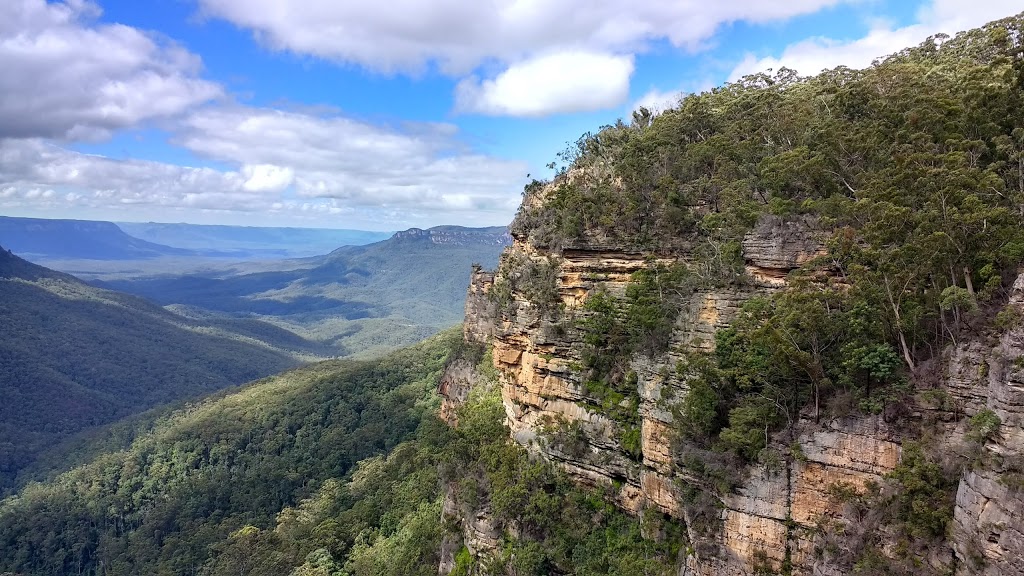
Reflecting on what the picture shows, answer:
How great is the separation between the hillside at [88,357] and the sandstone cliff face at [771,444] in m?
110

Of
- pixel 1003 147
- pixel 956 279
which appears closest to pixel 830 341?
pixel 956 279

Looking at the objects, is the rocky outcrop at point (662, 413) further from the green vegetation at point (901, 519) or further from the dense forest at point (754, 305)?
the green vegetation at point (901, 519)

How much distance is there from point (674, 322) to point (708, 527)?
7178mm

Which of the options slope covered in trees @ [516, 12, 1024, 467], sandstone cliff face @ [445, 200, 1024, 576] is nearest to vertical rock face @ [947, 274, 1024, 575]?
sandstone cliff face @ [445, 200, 1024, 576]

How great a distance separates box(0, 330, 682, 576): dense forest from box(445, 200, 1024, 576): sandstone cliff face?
1.82 metres

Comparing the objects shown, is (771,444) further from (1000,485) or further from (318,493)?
(318,493)

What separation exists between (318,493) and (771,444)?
165 ft

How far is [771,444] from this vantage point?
53.0ft

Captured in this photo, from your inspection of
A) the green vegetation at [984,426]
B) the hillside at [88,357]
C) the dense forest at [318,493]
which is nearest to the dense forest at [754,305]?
the green vegetation at [984,426]

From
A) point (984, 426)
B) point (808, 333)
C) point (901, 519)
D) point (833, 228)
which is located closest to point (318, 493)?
point (808, 333)

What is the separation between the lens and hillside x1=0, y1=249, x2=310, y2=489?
375 feet

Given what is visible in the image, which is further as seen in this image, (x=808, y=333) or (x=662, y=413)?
→ (x=662, y=413)

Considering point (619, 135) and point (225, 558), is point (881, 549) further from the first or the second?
point (225, 558)

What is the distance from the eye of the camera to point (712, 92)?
39.2 metres
